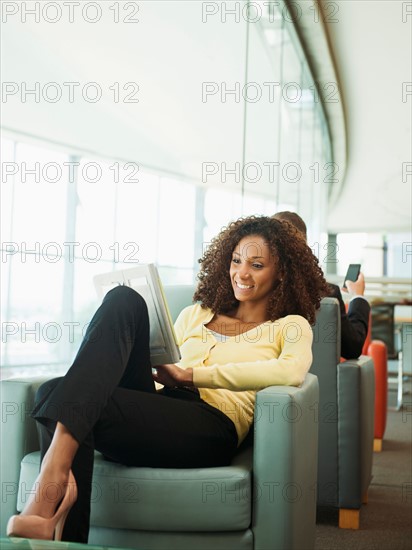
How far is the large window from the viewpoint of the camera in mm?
4953

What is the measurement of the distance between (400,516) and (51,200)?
6308mm

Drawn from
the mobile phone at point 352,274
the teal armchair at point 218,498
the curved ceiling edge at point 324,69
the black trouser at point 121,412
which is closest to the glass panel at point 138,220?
the curved ceiling edge at point 324,69

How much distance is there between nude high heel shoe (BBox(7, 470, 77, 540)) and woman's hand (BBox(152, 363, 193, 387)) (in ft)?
1.57

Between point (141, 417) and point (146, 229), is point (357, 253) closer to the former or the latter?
point (146, 229)

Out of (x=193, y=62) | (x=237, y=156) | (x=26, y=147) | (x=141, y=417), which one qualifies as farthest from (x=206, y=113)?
(x=141, y=417)

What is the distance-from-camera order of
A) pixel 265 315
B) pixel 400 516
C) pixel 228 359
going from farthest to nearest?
pixel 400 516 → pixel 265 315 → pixel 228 359

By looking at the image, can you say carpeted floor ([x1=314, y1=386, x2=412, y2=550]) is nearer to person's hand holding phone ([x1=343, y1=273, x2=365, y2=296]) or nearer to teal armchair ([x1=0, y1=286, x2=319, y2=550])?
teal armchair ([x1=0, y1=286, x2=319, y2=550])

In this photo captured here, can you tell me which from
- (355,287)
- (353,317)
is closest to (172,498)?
(353,317)

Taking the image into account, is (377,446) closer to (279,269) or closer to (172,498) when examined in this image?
(279,269)

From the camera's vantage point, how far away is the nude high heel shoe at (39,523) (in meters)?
1.43

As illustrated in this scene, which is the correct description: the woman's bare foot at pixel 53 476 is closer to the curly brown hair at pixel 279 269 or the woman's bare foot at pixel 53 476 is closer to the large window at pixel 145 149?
the curly brown hair at pixel 279 269

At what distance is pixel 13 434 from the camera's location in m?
1.92

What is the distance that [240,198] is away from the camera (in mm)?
4734

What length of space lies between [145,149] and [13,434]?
5.51 meters
